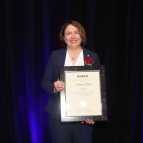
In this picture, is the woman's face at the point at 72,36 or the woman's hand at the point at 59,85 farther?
the woman's face at the point at 72,36

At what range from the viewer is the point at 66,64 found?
1.82 metres

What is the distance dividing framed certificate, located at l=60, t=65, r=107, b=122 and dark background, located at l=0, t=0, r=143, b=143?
80cm

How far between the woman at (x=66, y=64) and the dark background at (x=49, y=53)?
634 millimetres

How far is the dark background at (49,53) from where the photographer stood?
2367 millimetres

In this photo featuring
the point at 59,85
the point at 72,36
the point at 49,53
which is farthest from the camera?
the point at 49,53

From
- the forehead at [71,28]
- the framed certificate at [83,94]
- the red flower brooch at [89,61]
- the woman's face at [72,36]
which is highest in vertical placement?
the forehead at [71,28]

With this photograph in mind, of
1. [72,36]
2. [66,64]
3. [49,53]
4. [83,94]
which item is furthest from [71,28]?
[49,53]

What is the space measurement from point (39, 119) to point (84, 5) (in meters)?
1.36

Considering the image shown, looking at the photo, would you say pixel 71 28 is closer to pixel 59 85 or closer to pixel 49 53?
pixel 59 85

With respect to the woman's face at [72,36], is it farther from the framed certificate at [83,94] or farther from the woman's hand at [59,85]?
the woman's hand at [59,85]

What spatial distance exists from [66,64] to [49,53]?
73 centimetres

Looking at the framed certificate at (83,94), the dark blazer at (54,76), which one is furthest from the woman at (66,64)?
the framed certificate at (83,94)

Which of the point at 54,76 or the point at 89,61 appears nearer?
the point at 89,61

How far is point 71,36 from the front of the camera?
1776 mm
